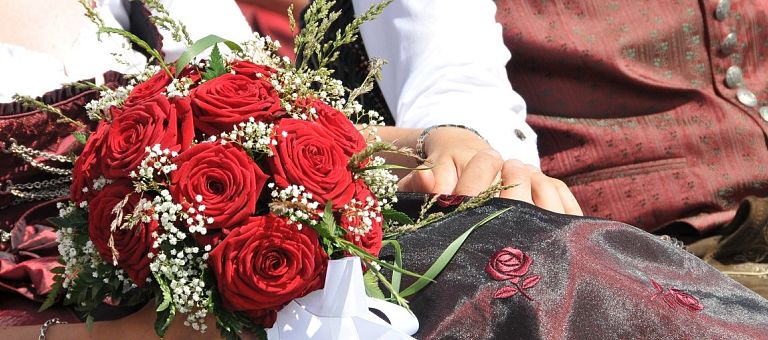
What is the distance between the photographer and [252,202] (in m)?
0.80

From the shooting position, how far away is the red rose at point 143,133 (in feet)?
2.66

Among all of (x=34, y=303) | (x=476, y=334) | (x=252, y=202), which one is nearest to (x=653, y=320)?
(x=476, y=334)

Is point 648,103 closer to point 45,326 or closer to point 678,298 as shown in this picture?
point 678,298

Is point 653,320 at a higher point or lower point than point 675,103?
higher

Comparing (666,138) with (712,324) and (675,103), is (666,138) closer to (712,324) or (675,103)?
(675,103)

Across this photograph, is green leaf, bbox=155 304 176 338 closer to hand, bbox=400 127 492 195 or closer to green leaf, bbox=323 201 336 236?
green leaf, bbox=323 201 336 236

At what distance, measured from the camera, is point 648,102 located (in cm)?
161

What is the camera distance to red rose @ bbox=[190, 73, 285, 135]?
831 millimetres

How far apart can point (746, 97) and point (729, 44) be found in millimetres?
94

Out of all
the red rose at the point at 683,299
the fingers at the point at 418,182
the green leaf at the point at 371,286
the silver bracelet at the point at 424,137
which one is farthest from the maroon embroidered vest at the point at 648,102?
the green leaf at the point at 371,286

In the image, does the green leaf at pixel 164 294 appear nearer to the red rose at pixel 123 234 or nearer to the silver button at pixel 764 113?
the red rose at pixel 123 234

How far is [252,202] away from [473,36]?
860 millimetres

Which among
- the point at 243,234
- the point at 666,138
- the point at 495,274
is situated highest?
the point at 243,234

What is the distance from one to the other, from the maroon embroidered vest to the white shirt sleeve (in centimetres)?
8
